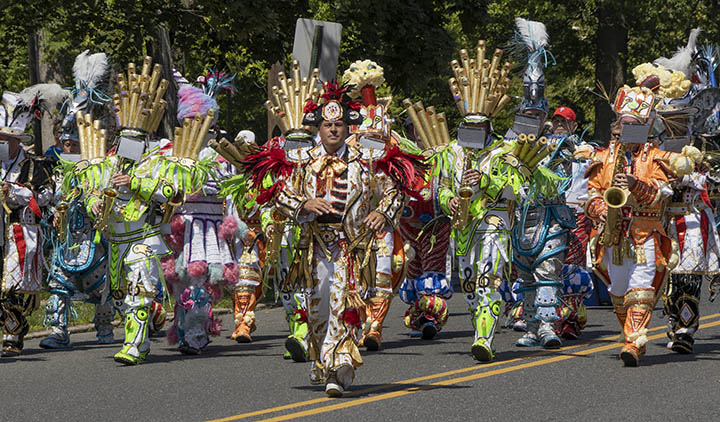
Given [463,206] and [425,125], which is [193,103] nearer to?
[425,125]

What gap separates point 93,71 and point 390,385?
16.7 feet

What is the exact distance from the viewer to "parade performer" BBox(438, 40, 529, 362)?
1065 cm

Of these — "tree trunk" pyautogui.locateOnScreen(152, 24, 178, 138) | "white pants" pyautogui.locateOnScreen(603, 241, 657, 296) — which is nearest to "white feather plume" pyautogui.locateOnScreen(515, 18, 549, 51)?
"white pants" pyautogui.locateOnScreen(603, 241, 657, 296)

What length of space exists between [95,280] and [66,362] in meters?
1.45

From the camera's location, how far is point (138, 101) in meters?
11.3

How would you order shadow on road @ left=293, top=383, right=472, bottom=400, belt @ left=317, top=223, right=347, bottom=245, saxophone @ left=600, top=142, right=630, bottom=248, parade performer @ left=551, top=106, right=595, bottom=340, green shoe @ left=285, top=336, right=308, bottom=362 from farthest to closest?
1. parade performer @ left=551, top=106, right=595, bottom=340
2. green shoe @ left=285, top=336, right=308, bottom=362
3. saxophone @ left=600, top=142, right=630, bottom=248
4. shadow on road @ left=293, top=383, right=472, bottom=400
5. belt @ left=317, top=223, right=347, bottom=245

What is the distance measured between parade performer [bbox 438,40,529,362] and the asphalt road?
1.76 feet

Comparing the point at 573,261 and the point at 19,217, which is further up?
the point at 19,217

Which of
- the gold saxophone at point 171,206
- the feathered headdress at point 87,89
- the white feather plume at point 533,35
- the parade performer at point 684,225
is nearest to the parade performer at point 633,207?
the parade performer at point 684,225

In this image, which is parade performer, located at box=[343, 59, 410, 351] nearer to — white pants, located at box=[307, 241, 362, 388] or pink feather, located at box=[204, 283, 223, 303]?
pink feather, located at box=[204, 283, 223, 303]

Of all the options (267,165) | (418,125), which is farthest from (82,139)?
(418,125)

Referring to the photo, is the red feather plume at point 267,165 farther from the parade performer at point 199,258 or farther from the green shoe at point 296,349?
the parade performer at point 199,258

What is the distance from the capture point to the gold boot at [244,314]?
13.0 metres

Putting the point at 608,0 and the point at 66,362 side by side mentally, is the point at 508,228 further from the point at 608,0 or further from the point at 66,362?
the point at 608,0
